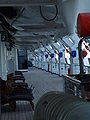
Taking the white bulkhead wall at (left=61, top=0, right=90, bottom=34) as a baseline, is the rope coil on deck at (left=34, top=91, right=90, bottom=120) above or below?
below

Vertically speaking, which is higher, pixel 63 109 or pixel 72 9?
pixel 72 9

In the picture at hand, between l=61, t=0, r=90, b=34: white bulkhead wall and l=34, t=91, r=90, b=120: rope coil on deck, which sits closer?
l=34, t=91, r=90, b=120: rope coil on deck

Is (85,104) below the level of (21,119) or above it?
above

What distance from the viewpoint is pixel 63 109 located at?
3.54m

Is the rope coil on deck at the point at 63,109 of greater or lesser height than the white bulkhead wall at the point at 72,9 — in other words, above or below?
below

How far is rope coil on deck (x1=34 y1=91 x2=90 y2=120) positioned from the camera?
300 centimetres

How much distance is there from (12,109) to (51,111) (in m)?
4.80

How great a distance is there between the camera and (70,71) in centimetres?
2002

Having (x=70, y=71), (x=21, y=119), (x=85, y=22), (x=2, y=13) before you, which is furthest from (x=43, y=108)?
(x=70, y=71)

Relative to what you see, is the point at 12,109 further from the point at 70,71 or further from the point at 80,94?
the point at 70,71

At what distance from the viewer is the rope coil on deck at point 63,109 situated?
2998 millimetres

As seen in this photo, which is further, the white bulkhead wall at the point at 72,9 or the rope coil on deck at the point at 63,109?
the white bulkhead wall at the point at 72,9

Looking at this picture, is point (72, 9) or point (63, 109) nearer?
point (63, 109)

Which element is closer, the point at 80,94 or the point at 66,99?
the point at 66,99
